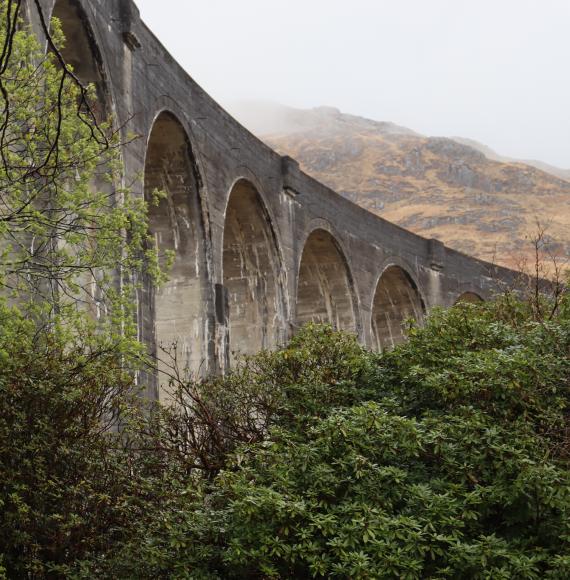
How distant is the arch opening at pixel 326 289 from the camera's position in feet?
68.4

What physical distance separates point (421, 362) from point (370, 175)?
5986 cm

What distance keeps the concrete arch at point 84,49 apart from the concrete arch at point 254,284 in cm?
613

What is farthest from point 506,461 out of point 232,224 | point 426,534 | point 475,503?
point 232,224

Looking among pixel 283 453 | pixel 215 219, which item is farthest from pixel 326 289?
pixel 283 453

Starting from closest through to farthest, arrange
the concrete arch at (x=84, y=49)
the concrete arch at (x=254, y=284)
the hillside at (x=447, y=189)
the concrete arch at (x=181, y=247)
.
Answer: the concrete arch at (x=84, y=49)
the concrete arch at (x=181, y=247)
the concrete arch at (x=254, y=284)
the hillside at (x=447, y=189)

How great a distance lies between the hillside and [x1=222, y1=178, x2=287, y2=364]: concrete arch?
109ft

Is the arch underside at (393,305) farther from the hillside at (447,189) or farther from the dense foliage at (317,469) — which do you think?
the hillside at (447,189)

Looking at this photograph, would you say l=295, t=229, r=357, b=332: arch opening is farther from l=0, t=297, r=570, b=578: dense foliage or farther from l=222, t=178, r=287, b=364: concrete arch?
l=0, t=297, r=570, b=578: dense foliage

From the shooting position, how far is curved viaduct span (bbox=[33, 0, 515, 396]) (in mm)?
11719

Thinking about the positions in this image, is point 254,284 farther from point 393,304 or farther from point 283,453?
point 283,453

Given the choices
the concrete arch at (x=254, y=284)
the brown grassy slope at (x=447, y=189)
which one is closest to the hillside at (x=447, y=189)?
the brown grassy slope at (x=447, y=189)

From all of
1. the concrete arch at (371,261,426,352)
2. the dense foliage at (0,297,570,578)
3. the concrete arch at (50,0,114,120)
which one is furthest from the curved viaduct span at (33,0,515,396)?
the dense foliage at (0,297,570,578)

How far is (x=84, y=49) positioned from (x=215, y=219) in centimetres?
400

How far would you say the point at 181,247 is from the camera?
14.2 meters
